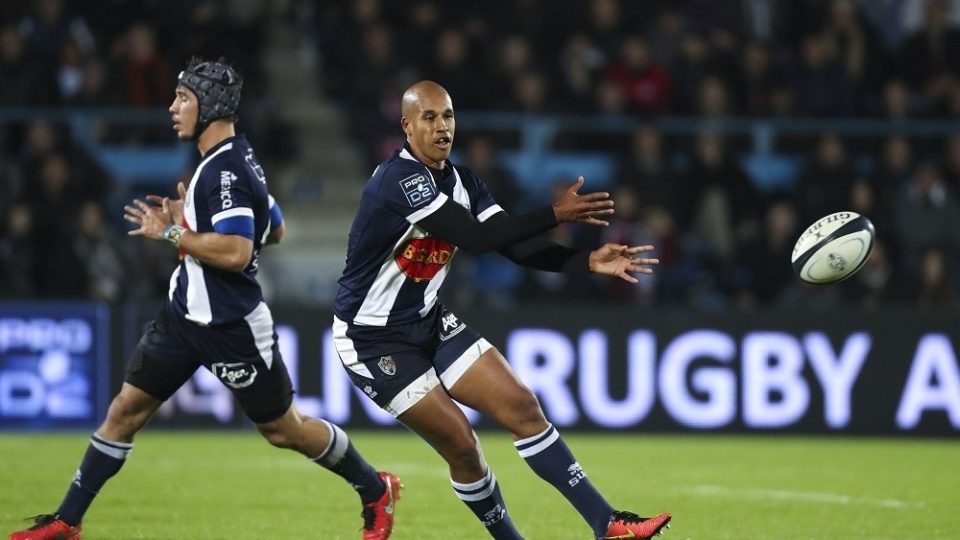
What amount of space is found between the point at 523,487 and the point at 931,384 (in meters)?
5.00

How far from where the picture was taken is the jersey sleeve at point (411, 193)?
673cm

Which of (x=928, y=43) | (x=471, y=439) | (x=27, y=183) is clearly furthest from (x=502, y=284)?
(x=471, y=439)

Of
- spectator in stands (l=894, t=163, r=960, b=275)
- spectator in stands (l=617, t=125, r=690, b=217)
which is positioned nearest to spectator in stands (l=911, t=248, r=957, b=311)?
spectator in stands (l=894, t=163, r=960, b=275)

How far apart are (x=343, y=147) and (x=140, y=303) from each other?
14.7 ft

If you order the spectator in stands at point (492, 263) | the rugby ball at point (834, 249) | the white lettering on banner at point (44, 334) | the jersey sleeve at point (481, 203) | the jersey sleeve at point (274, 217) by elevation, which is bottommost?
the white lettering on banner at point (44, 334)

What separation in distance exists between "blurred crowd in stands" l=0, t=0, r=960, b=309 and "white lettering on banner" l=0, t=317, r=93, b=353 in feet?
1.95

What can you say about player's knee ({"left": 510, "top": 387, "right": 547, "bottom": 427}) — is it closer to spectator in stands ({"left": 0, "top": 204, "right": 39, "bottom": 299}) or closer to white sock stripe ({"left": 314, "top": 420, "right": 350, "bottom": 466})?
white sock stripe ({"left": 314, "top": 420, "right": 350, "bottom": 466})

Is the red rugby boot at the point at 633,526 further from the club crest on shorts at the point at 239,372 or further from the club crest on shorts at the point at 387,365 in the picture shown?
the club crest on shorts at the point at 239,372

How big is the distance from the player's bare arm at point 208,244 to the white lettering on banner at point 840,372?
310 inches

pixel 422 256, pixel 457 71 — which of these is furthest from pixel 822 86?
pixel 422 256

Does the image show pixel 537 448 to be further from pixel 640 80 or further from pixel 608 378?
pixel 640 80

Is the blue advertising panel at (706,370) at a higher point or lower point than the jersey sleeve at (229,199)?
lower

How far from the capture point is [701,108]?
17.0 meters

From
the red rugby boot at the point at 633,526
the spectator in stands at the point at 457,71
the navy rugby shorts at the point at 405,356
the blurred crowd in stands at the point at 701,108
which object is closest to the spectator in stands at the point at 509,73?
the blurred crowd in stands at the point at 701,108
